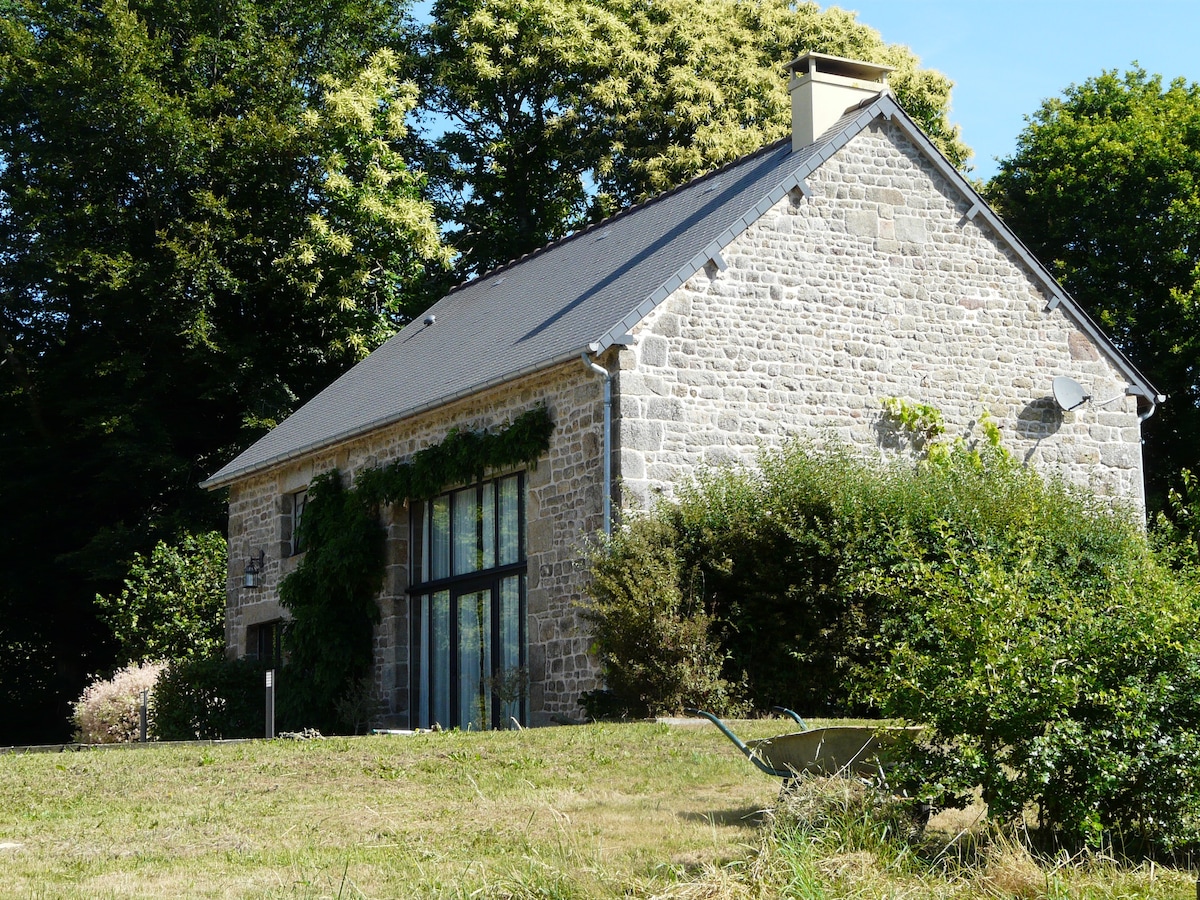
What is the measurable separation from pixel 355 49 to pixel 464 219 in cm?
421

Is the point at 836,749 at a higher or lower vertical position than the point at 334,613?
lower

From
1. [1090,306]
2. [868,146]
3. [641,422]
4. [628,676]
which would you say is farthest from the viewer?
[1090,306]

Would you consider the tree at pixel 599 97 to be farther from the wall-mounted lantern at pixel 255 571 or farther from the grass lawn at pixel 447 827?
the grass lawn at pixel 447 827

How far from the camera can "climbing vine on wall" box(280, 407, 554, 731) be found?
1905cm

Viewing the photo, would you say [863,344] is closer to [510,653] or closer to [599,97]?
[510,653]

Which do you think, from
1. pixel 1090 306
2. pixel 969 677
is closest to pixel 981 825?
pixel 969 677

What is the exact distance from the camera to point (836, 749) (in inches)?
324

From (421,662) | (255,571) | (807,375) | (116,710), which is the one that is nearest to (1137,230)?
(807,375)

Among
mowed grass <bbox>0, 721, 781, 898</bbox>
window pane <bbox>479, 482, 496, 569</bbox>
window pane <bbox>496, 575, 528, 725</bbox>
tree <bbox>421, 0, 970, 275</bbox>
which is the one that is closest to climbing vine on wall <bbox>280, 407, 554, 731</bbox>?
window pane <bbox>479, 482, 496, 569</bbox>

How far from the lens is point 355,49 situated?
99.7 feet

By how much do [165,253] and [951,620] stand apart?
21.8 metres

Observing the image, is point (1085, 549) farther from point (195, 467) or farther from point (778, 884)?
point (195, 467)

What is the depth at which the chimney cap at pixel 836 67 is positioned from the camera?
62.8ft

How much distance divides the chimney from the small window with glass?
5.88m
